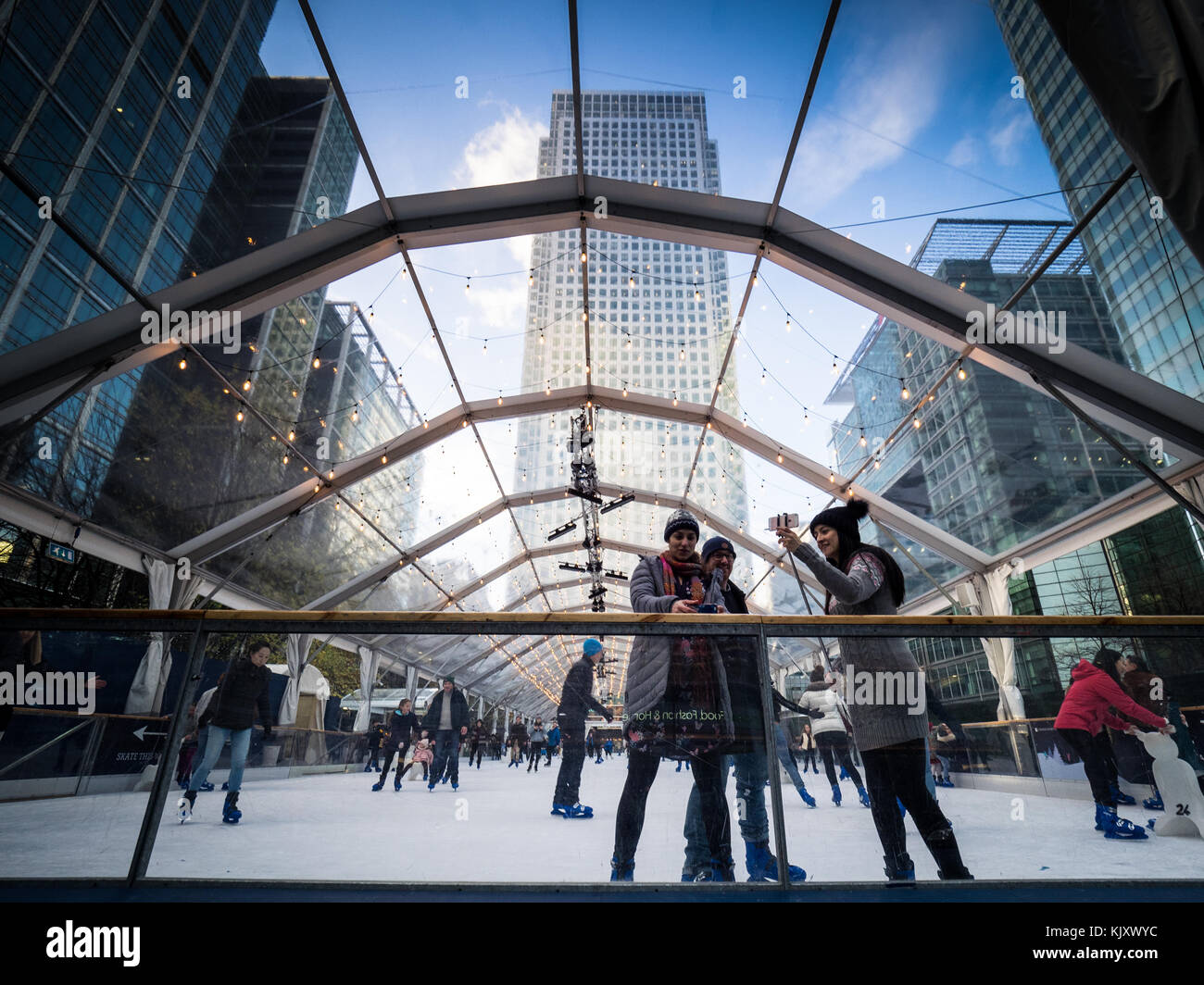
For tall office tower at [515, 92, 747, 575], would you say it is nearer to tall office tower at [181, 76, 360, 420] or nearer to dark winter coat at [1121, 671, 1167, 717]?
tall office tower at [181, 76, 360, 420]

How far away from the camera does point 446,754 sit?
161 cm

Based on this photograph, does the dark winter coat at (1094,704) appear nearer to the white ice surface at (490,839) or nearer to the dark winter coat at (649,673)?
the white ice surface at (490,839)

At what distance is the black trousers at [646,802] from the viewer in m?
1.41

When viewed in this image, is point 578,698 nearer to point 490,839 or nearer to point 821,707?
point 490,839

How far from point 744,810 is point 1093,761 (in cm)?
95

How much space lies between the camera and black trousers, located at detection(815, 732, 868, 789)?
4.90ft

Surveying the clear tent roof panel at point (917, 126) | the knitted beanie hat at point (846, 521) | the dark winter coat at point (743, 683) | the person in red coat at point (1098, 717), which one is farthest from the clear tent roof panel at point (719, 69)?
the dark winter coat at point (743, 683)

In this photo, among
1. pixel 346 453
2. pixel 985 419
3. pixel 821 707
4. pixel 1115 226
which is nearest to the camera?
pixel 821 707

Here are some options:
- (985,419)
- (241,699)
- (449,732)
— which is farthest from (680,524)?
(985,419)

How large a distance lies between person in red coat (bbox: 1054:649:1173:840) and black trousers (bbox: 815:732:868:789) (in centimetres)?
58

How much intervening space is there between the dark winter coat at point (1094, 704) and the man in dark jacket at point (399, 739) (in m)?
1.72

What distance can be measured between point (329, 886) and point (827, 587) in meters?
1.51

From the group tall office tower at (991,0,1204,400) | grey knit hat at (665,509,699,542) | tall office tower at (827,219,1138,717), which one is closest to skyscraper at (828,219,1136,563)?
tall office tower at (827,219,1138,717)
